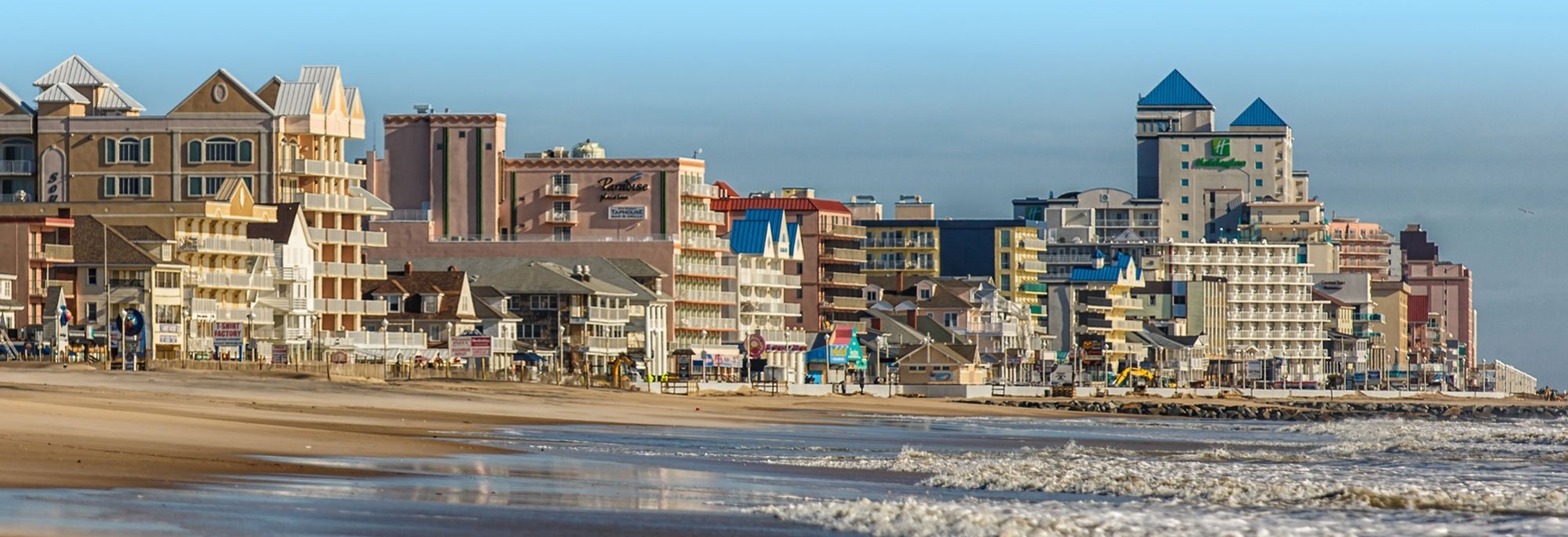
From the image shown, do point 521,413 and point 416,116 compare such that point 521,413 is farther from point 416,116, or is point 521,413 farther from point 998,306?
point 998,306

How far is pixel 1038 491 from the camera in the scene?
33.7 metres

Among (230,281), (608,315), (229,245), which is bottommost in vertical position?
(608,315)

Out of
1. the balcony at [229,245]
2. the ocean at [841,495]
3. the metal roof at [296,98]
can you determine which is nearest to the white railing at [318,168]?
the metal roof at [296,98]

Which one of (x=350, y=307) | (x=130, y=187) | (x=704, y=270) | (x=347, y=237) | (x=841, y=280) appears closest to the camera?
(x=350, y=307)

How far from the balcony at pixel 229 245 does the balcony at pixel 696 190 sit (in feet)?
142

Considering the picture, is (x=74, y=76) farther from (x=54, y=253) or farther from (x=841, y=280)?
(x=841, y=280)

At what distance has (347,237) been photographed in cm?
11106

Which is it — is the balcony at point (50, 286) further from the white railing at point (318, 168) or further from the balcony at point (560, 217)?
the balcony at point (560, 217)

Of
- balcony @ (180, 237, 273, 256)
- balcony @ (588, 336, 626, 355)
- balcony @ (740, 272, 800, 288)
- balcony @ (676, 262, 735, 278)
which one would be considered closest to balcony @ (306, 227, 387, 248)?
balcony @ (180, 237, 273, 256)

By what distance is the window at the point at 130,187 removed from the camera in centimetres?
10962

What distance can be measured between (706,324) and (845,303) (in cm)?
2377

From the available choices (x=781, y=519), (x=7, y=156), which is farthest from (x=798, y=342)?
(x=781, y=519)

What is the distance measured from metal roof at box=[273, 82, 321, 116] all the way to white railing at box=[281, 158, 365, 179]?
7.52ft

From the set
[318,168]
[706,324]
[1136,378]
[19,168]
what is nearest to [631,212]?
[706,324]
